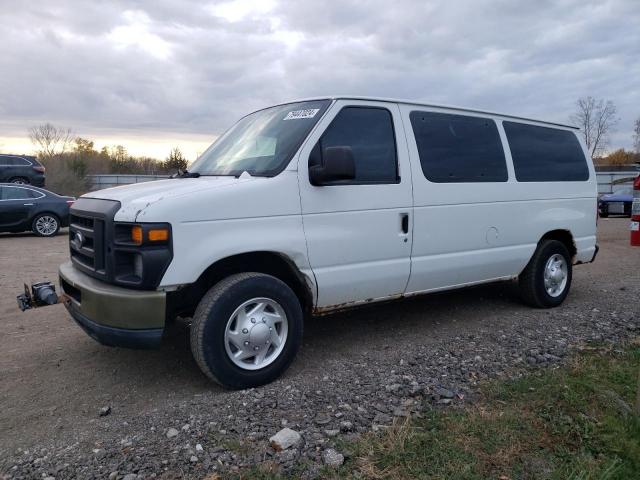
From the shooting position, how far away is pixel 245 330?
368 cm

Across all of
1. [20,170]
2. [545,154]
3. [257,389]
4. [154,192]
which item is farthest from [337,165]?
[20,170]

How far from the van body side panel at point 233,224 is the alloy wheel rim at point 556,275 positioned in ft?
10.4

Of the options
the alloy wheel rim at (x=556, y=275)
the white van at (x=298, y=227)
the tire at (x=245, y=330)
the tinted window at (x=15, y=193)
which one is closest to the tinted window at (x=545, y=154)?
the white van at (x=298, y=227)

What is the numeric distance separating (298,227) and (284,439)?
151 centimetres

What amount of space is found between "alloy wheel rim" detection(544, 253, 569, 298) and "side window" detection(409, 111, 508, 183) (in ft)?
4.18

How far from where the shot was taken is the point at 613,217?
2139 cm

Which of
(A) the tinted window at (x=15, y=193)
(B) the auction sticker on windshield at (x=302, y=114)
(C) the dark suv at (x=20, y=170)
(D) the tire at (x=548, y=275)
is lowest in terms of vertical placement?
(D) the tire at (x=548, y=275)

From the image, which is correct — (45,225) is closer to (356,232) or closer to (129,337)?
(129,337)

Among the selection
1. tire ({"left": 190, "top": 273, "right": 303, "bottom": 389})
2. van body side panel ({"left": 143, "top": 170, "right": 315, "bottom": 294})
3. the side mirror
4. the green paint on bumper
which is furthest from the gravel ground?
the side mirror

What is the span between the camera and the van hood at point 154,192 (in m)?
3.42

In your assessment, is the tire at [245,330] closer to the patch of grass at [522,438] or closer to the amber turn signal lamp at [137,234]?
the amber turn signal lamp at [137,234]

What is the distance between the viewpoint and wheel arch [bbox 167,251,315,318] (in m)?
3.75

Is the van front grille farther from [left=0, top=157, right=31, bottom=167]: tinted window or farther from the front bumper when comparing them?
[left=0, top=157, right=31, bottom=167]: tinted window

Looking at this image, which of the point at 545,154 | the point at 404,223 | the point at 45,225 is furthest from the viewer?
the point at 45,225
